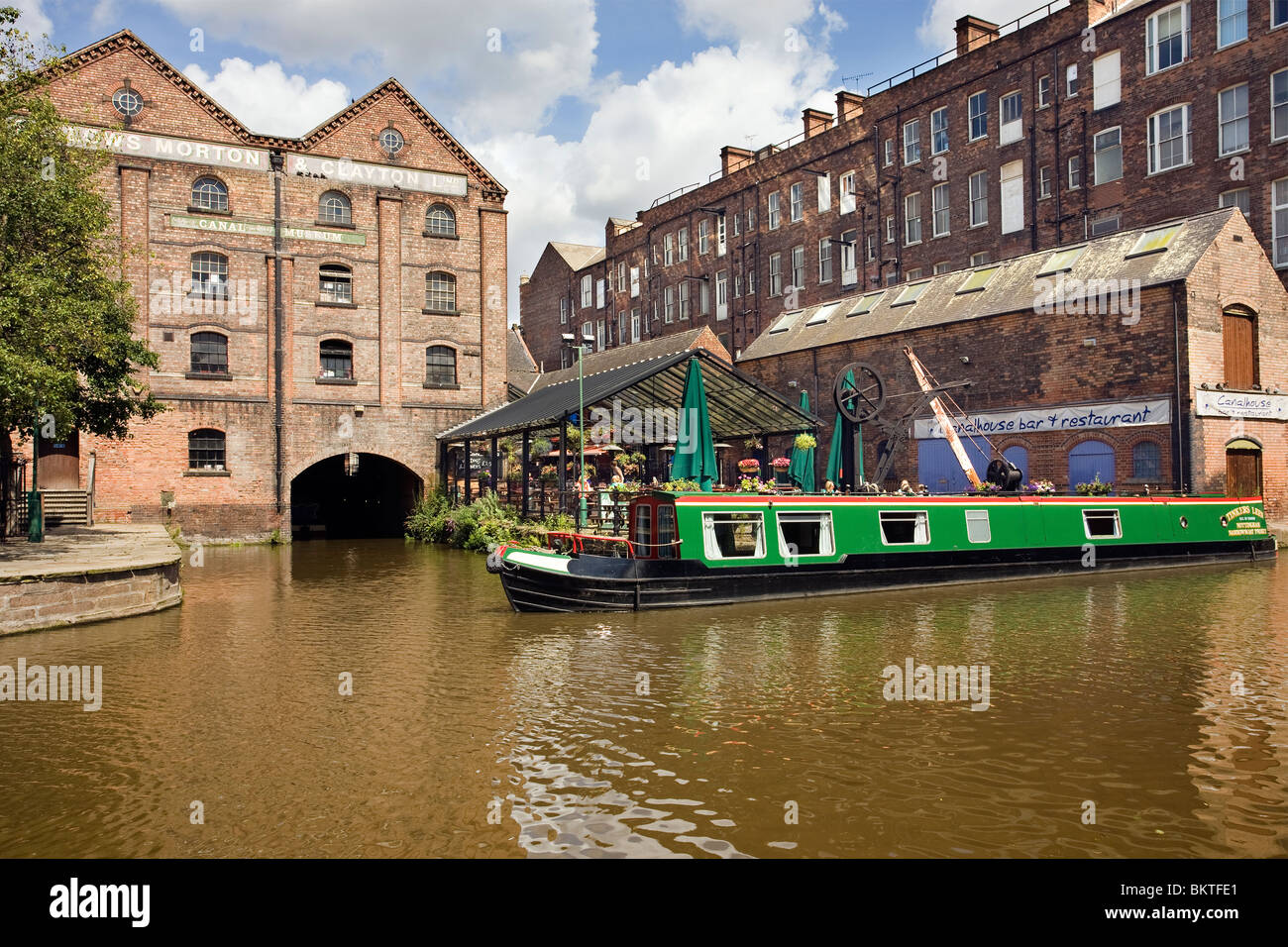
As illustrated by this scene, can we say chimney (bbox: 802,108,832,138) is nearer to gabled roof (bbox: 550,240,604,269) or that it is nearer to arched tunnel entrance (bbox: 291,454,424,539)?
gabled roof (bbox: 550,240,604,269)

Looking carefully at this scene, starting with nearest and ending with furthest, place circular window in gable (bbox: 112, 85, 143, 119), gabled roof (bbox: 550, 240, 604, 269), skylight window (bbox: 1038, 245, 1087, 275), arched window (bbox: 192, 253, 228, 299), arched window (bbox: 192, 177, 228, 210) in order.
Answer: skylight window (bbox: 1038, 245, 1087, 275) → circular window in gable (bbox: 112, 85, 143, 119) → arched window (bbox: 192, 253, 228, 299) → arched window (bbox: 192, 177, 228, 210) → gabled roof (bbox: 550, 240, 604, 269)

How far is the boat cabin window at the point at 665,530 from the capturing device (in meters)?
13.9

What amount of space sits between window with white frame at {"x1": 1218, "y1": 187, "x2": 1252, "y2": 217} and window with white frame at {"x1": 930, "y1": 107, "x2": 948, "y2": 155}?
1101 centimetres

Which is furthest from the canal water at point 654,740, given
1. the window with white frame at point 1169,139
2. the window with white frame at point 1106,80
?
the window with white frame at point 1106,80

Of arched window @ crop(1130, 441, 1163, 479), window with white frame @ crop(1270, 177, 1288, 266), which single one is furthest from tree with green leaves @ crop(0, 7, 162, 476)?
window with white frame @ crop(1270, 177, 1288, 266)

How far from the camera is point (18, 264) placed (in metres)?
13.8

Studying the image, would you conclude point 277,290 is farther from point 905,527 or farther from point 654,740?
point 654,740

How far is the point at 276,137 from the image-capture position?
27.6 meters

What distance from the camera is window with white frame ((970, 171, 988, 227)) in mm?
33406

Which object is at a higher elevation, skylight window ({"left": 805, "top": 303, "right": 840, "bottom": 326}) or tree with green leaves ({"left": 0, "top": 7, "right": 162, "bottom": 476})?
skylight window ({"left": 805, "top": 303, "right": 840, "bottom": 326})

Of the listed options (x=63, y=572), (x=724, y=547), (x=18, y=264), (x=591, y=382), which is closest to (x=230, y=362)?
(x=591, y=382)

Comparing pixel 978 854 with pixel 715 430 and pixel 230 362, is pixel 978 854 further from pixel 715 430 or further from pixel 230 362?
pixel 230 362

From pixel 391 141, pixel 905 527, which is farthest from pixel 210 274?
pixel 905 527
